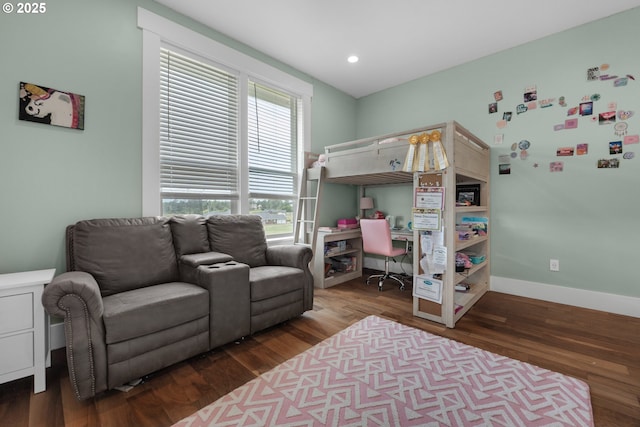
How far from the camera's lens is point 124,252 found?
1965 mm

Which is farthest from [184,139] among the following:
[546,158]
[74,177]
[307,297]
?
[546,158]

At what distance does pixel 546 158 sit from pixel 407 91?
1965mm

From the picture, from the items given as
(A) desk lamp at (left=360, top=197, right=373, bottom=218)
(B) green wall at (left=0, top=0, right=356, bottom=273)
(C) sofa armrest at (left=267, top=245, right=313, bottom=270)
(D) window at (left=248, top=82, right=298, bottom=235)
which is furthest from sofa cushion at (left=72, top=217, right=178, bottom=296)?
(A) desk lamp at (left=360, top=197, right=373, bottom=218)

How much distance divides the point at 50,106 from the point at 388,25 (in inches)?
115

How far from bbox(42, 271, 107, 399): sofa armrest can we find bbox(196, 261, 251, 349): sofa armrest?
0.59m

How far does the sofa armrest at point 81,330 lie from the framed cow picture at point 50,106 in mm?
1245

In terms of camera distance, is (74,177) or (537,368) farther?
(74,177)

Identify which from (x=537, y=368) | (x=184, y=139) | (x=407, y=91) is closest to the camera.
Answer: (x=537, y=368)

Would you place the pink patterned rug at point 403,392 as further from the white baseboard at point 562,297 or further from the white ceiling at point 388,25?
the white ceiling at point 388,25

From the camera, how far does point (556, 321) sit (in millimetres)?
2439

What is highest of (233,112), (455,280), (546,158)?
(233,112)

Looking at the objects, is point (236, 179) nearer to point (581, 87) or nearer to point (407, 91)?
point (407, 91)

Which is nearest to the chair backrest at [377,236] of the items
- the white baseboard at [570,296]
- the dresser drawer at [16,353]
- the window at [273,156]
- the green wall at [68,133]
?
the window at [273,156]

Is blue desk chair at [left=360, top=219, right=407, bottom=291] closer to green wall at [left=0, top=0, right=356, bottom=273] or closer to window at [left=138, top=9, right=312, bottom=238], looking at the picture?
window at [left=138, top=9, right=312, bottom=238]
